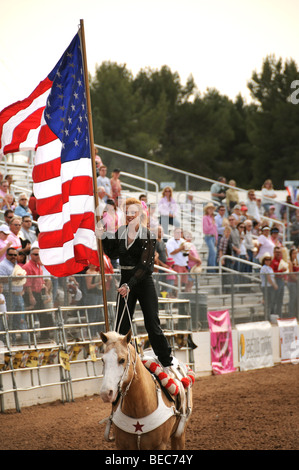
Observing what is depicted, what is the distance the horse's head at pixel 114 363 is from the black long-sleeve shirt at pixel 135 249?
0.93 meters

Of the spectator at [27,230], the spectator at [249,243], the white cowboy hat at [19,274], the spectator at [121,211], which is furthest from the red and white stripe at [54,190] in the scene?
the spectator at [249,243]

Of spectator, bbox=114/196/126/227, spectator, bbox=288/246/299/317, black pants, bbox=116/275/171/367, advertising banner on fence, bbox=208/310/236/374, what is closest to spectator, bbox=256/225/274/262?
spectator, bbox=288/246/299/317

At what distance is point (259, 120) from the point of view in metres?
60.6

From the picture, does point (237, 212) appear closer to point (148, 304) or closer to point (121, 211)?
point (121, 211)

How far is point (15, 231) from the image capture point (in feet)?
47.3

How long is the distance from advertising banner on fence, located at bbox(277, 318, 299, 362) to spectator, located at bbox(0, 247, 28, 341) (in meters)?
8.61

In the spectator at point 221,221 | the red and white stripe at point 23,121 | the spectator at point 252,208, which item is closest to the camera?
the red and white stripe at point 23,121

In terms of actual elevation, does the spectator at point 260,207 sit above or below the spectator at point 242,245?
above

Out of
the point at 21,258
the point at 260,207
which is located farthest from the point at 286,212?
the point at 21,258

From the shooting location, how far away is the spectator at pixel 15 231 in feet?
46.7

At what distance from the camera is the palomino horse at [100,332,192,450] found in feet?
22.5

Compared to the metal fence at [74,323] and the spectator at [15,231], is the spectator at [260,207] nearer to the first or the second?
the metal fence at [74,323]

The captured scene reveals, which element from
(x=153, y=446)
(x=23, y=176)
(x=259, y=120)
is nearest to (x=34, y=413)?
(x=153, y=446)

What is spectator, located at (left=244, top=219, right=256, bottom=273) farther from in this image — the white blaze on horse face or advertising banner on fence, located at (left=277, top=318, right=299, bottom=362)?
the white blaze on horse face
